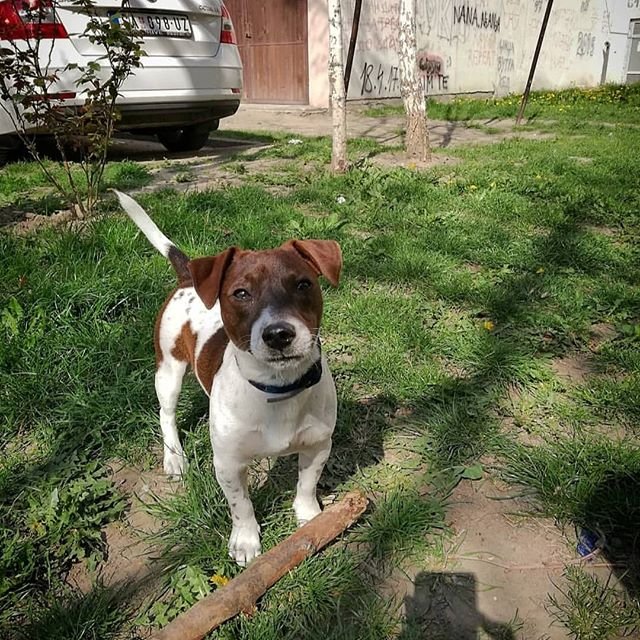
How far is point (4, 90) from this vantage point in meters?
4.13

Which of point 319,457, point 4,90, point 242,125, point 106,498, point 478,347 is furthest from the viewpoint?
point 242,125

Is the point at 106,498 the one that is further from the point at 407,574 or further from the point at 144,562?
the point at 407,574

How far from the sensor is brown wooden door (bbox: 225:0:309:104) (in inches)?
546

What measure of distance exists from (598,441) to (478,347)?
0.88 meters

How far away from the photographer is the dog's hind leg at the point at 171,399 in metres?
2.58

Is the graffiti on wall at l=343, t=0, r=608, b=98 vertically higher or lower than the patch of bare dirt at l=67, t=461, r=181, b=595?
higher

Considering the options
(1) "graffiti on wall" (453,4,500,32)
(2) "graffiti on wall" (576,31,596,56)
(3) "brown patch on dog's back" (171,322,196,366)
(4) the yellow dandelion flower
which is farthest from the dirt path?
(2) "graffiti on wall" (576,31,596,56)

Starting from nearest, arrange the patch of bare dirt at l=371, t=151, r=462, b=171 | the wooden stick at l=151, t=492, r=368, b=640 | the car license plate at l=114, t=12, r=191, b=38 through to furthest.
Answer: the wooden stick at l=151, t=492, r=368, b=640, the car license plate at l=114, t=12, r=191, b=38, the patch of bare dirt at l=371, t=151, r=462, b=171

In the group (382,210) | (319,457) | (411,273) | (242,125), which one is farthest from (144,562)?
(242,125)

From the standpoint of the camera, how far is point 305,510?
2311 millimetres

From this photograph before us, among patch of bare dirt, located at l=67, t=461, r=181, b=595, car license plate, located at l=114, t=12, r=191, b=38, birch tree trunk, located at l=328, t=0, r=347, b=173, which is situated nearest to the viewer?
patch of bare dirt, located at l=67, t=461, r=181, b=595

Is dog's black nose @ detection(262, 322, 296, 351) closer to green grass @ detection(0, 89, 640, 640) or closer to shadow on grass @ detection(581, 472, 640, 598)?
green grass @ detection(0, 89, 640, 640)

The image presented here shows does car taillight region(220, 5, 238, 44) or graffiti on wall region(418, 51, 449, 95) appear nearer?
car taillight region(220, 5, 238, 44)

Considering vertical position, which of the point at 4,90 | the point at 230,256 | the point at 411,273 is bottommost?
the point at 411,273
